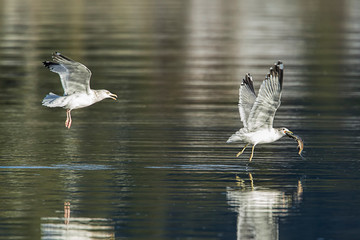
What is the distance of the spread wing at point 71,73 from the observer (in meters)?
18.2

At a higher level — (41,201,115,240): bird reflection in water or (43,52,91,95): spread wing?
(43,52,91,95): spread wing

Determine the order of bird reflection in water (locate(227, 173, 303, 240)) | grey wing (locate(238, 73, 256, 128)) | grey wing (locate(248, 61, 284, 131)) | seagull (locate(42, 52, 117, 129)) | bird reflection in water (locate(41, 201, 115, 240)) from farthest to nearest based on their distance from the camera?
seagull (locate(42, 52, 117, 129)) → grey wing (locate(238, 73, 256, 128)) → grey wing (locate(248, 61, 284, 131)) → bird reflection in water (locate(227, 173, 303, 240)) → bird reflection in water (locate(41, 201, 115, 240))

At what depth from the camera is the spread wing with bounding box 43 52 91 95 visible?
18219 millimetres

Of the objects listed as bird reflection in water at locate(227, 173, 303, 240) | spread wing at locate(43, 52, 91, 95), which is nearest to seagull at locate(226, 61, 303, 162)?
bird reflection in water at locate(227, 173, 303, 240)

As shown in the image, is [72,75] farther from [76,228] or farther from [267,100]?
[76,228]

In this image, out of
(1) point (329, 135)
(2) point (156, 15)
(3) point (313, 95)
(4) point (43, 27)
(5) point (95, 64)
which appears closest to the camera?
(1) point (329, 135)

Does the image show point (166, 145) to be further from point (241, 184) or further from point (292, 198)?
point (292, 198)

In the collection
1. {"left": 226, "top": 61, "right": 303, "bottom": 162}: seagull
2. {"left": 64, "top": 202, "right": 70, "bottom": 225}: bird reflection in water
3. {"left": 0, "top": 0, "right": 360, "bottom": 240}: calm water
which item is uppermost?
{"left": 226, "top": 61, "right": 303, "bottom": 162}: seagull

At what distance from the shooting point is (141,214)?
1392cm

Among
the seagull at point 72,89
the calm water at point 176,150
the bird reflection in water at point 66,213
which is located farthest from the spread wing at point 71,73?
the bird reflection in water at point 66,213

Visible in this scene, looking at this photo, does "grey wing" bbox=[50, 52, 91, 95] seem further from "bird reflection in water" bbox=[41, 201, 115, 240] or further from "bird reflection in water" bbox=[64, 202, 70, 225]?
"bird reflection in water" bbox=[41, 201, 115, 240]

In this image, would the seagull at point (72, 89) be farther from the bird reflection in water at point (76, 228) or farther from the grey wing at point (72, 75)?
the bird reflection in water at point (76, 228)

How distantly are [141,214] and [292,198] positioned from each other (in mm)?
2640

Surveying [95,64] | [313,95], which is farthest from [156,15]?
[313,95]
